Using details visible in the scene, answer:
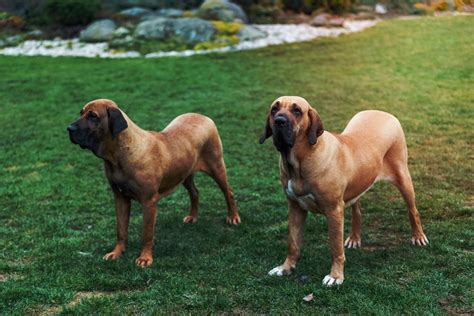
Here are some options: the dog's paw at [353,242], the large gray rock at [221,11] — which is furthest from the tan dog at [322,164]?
the large gray rock at [221,11]

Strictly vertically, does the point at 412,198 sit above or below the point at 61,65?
above

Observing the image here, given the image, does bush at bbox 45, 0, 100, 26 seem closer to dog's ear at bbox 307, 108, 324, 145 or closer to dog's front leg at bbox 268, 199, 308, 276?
dog's front leg at bbox 268, 199, 308, 276

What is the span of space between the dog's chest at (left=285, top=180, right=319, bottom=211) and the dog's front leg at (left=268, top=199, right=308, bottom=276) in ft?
0.43

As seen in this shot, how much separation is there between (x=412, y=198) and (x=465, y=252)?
2.25 feet

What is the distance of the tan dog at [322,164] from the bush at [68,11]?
1752 cm

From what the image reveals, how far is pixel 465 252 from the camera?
5297mm

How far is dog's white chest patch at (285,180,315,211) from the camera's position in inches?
189

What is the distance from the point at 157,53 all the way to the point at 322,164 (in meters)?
14.5

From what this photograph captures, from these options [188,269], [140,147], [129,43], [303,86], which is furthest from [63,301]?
[129,43]

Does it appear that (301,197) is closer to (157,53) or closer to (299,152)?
(299,152)

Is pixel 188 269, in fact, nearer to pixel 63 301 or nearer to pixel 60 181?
pixel 63 301

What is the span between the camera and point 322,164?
4.70m

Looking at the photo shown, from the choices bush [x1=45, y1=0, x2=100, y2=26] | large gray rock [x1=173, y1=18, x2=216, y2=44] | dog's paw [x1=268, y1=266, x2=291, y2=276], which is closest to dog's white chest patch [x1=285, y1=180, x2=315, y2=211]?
dog's paw [x1=268, y1=266, x2=291, y2=276]

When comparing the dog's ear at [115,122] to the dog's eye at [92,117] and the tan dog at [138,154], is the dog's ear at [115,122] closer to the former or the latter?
the tan dog at [138,154]
